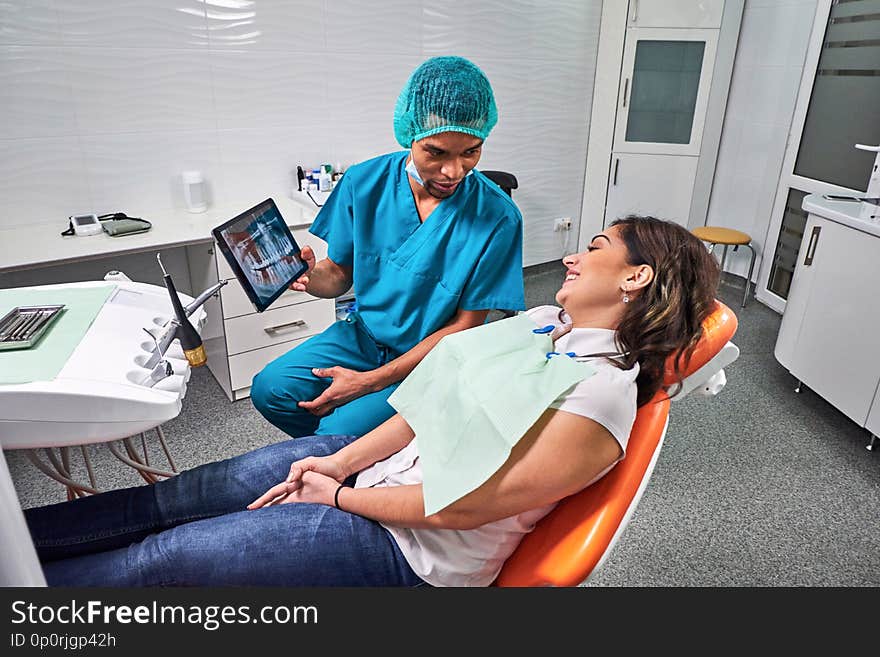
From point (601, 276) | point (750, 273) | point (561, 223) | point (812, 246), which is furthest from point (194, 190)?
point (750, 273)

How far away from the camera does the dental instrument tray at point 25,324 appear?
1.18 metres

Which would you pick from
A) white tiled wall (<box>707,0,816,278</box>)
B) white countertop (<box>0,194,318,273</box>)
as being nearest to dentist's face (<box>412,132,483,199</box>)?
white countertop (<box>0,194,318,273</box>)

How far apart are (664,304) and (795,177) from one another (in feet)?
9.53

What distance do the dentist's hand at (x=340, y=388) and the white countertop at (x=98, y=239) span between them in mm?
973

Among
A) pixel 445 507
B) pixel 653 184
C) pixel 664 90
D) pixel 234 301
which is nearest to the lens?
pixel 445 507

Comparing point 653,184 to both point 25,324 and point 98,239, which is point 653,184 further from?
point 25,324

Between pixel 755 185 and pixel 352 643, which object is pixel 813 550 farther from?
pixel 755 185

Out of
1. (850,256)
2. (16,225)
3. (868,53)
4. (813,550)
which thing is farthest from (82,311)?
(868,53)

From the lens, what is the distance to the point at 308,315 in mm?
2574

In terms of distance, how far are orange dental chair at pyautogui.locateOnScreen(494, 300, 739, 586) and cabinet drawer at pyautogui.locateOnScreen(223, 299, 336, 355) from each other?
1663 millimetres

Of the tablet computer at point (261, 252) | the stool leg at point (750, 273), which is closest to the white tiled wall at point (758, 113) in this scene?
the stool leg at point (750, 273)

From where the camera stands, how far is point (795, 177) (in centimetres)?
334

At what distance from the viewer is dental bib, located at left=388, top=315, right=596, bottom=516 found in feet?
3.11

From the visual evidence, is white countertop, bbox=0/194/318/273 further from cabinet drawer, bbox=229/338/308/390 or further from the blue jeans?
the blue jeans
